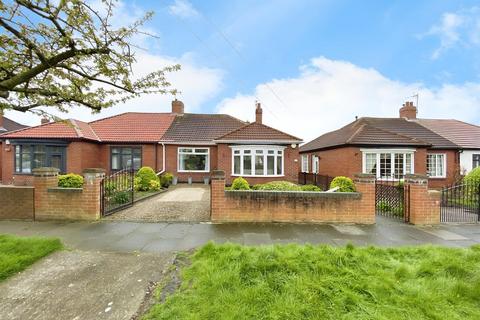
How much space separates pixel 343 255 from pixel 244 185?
232 inches

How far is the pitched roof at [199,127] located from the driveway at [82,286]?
47.3ft

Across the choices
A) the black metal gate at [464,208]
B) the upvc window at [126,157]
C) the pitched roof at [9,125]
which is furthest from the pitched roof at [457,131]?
the pitched roof at [9,125]

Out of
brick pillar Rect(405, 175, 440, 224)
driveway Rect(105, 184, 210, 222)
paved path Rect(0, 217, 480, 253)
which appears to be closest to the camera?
paved path Rect(0, 217, 480, 253)

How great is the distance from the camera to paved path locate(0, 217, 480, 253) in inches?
217

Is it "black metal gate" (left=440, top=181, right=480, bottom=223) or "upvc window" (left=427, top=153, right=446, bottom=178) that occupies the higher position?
"upvc window" (left=427, top=153, right=446, bottom=178)

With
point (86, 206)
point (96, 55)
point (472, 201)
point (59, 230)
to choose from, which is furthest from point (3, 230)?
point (472, 201)

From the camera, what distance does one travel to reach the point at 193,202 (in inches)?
415

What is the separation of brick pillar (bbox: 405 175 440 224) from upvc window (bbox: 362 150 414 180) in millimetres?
8198

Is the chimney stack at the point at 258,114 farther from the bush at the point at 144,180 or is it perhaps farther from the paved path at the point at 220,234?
the paved path at the point at 220,234

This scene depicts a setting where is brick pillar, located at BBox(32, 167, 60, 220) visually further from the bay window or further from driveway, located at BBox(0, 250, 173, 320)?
the bay window

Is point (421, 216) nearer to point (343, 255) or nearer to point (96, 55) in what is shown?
point (343, 255)

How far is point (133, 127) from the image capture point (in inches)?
779

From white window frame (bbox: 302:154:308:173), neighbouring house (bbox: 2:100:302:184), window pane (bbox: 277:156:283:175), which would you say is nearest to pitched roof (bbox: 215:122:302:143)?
neighbouring house (bbox: 2:100:302:184)

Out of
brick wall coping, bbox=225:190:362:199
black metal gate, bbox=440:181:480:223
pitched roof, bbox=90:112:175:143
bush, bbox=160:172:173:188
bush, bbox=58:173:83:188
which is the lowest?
black metal gate, bbox=440:181:480:223
